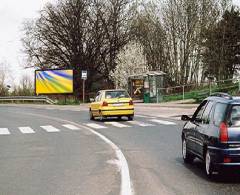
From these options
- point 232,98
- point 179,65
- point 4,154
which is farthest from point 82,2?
point 232,98

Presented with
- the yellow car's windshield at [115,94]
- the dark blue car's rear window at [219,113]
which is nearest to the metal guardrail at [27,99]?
the yellow car's windshield at [115,94]

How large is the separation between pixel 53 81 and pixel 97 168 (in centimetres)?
5010

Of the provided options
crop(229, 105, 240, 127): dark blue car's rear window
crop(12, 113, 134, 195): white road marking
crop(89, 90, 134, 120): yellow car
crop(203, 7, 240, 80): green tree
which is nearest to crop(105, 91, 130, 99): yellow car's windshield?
crop(89, 90, 134, 120): yellow car

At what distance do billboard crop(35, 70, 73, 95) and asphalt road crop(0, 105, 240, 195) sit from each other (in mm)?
40556

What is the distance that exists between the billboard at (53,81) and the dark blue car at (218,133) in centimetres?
4935

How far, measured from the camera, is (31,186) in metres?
8.88

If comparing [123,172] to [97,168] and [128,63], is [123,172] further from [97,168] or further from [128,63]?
[128,63]

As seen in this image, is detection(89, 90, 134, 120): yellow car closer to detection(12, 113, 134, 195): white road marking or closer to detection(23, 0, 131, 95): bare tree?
detection(12, 113, 134, 195): white road marking

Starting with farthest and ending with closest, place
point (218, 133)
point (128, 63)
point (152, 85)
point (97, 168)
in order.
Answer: point (128, 63)
point (152, 85)
point (97, 168)
point (218, 133)

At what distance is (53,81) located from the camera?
199 ft

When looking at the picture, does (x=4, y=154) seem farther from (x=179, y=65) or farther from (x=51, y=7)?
(x=51, y=7)

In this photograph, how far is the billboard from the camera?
59531mm

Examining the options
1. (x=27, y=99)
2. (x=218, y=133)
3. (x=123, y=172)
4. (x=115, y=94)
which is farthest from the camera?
(x=27, y=99)

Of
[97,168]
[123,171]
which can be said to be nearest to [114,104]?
[97,168]
